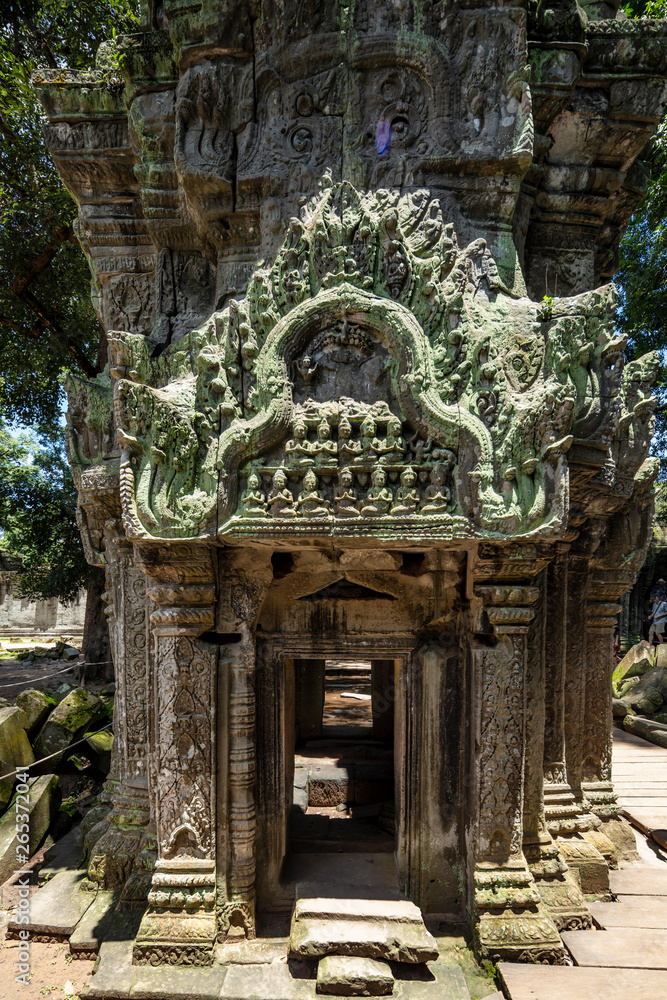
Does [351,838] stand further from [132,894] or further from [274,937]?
[132,894]

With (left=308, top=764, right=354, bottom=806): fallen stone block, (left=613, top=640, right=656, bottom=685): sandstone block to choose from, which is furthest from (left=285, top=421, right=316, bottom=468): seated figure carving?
(left=613, top=640, right=656, bottom=685): sandstone block

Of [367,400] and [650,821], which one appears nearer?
[367,400]

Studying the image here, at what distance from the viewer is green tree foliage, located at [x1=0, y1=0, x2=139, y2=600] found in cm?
809

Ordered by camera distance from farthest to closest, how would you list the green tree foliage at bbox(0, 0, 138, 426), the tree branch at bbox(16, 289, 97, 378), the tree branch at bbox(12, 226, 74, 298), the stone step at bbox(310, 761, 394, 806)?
the tree branch at bbox(16, 289, 97, 378), the tree branch at bbox(12, 226, 74, 298), the green tree foliage at bbox(0, 0, 138, 426), the stone step at bbox(310, 761, 394, 806)

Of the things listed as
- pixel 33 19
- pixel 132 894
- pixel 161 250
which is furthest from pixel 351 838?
pixel 33 19

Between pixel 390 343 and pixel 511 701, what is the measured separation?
88.4 inches

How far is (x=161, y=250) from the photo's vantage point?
457cm

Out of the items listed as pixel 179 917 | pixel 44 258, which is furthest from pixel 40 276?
pixel 179 917

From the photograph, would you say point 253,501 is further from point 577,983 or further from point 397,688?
point 577,983

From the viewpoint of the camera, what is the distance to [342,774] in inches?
261

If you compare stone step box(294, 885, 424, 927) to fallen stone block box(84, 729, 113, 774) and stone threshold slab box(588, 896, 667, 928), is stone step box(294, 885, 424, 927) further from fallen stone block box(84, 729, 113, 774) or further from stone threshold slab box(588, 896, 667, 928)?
fallen stone block box(84, 729, 113, 774)

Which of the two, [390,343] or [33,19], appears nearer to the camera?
[390,343]

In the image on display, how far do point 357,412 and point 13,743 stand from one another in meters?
5.02

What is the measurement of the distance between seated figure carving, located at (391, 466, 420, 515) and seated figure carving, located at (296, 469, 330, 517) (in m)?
0.38
